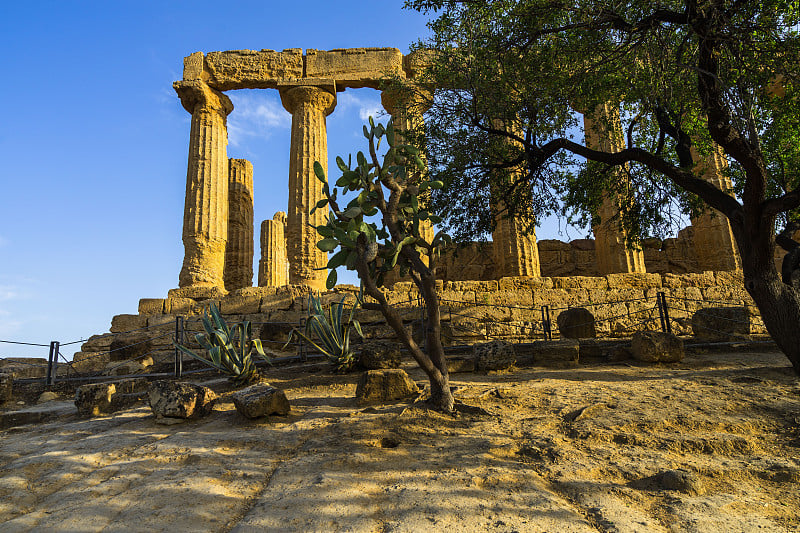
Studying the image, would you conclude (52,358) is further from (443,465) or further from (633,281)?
(633,281)

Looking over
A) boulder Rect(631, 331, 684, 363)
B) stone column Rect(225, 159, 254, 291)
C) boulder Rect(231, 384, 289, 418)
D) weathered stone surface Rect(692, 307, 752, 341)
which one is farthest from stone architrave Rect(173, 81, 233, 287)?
weathered stone surface Rect(692, 307, 752, 341)

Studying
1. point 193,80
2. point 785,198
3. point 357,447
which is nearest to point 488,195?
point 785,198

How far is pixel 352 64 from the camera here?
52.6 ft

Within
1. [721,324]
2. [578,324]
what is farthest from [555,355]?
[721,324]

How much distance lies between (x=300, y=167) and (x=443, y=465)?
41.3 feet

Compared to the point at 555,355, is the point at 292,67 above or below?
above

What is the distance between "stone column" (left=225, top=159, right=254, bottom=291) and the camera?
62.6ft

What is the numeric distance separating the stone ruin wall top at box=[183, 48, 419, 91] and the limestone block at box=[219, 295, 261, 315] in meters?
7.36

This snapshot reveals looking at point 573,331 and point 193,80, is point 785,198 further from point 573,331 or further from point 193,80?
point 193,80

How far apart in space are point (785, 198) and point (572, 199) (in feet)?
12.1

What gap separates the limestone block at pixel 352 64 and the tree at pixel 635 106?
561 cm

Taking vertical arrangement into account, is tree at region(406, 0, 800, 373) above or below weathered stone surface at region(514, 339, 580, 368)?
above

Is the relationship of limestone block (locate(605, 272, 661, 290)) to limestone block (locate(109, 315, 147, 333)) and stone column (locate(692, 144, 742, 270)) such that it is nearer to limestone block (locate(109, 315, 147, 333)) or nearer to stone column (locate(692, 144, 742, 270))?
stone column (locate(692, 144, 742, 270))

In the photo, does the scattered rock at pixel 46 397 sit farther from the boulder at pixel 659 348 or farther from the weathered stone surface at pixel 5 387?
the boulder at pixel 659 348
